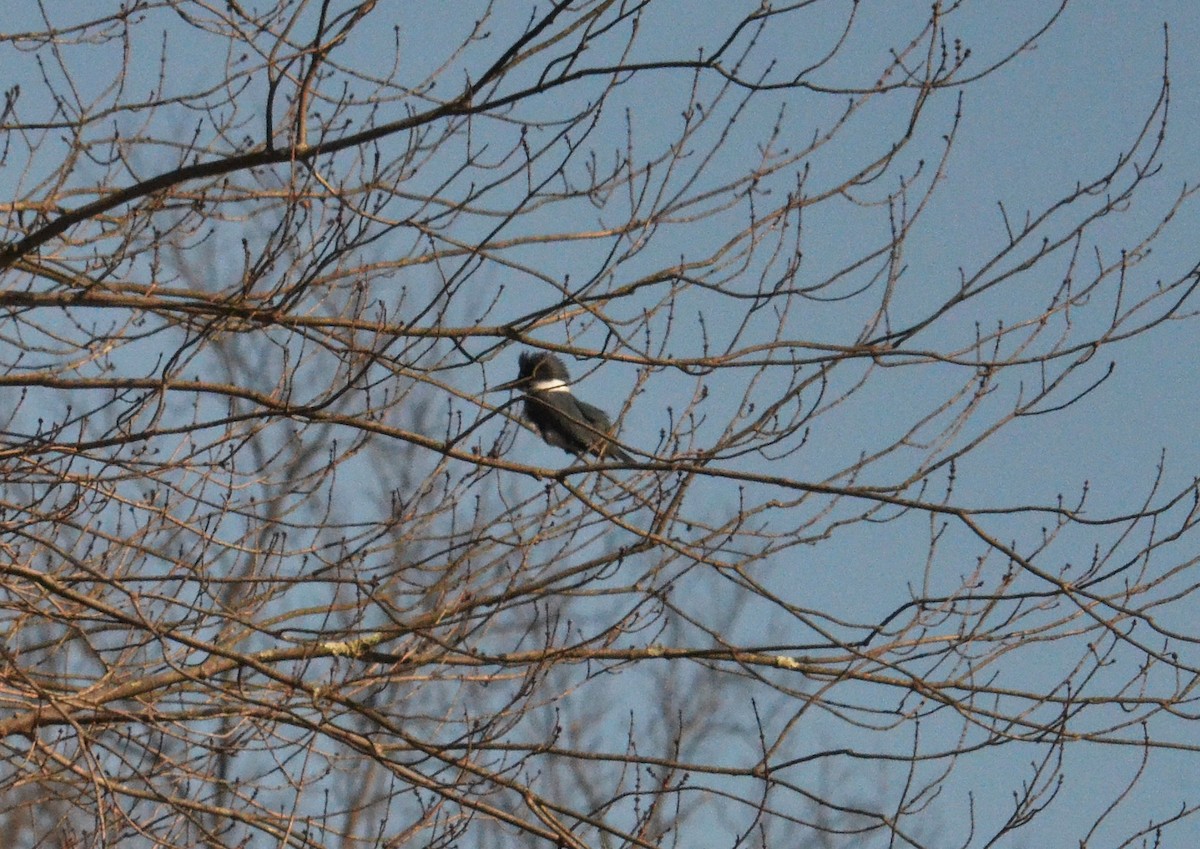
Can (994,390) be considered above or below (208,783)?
above

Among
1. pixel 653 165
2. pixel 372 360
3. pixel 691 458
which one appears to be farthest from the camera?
pixel 653 165

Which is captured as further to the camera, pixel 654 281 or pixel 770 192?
pixel 770 192

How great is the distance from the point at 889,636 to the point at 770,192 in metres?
1.42

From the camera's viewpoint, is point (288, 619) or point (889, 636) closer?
point (889, 636)

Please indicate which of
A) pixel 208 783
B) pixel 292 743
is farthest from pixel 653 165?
pixel 208 783

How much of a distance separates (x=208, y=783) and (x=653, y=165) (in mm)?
2324

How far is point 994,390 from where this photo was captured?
421 cm

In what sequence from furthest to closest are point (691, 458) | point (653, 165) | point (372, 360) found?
point (653, 165) → point (691, 458) → point (372, 360)

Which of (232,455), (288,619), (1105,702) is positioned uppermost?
(232,455)

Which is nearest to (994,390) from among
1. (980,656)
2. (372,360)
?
(980,656)

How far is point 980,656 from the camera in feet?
14.0

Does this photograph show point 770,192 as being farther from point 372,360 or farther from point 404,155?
point 372,360

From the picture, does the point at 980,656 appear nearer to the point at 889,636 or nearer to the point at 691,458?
the point at 889,636

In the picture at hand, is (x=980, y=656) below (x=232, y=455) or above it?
below
